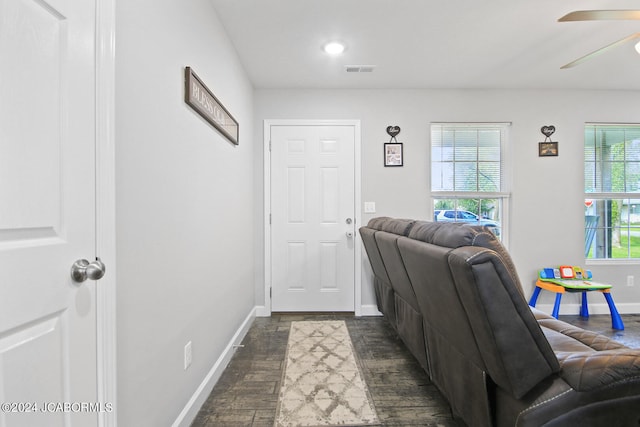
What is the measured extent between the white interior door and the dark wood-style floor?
1.49 feet

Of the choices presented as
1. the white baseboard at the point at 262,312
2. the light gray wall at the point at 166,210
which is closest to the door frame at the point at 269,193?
the white baseboard at the point at 262,312

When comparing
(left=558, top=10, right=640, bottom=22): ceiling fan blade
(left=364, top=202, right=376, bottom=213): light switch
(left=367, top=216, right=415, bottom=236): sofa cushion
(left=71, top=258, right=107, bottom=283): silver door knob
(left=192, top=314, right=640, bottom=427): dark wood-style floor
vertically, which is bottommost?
(left=192, top=314, right=640, bottom=427): dark wood-style floor

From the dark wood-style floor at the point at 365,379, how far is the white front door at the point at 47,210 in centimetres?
93

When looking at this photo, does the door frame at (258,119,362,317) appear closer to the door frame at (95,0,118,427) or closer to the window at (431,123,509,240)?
the window at (431,123,509,240)

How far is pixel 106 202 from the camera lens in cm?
100

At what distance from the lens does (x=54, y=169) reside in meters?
0.82

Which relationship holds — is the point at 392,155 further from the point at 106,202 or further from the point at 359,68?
the point at 106,202

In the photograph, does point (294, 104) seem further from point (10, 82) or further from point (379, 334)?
point (10, 82)

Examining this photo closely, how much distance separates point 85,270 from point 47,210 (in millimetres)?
200

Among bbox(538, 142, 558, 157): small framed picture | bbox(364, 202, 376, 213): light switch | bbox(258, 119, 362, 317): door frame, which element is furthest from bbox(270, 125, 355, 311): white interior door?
bbox(538, 142, 558, 157): small framed picture

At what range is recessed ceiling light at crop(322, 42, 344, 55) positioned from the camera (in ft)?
8.12

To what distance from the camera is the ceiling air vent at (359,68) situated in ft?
9.36

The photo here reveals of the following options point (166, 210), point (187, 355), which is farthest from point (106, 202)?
point (187, 355)

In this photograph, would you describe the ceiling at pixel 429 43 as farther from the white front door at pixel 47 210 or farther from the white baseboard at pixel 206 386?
the white baseboard at pixel 206 386
